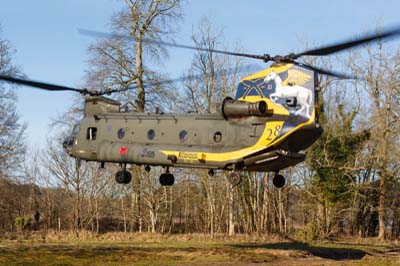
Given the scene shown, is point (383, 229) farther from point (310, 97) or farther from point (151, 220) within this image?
point (310, 97)

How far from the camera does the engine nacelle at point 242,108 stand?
17750 mm

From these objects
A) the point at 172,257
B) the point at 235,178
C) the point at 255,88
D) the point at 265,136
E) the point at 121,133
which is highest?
the point at 255,88

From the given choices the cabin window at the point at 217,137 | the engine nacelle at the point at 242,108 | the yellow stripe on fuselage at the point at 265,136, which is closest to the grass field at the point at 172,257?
the yellow stripe on fuselage at the point at 265,136

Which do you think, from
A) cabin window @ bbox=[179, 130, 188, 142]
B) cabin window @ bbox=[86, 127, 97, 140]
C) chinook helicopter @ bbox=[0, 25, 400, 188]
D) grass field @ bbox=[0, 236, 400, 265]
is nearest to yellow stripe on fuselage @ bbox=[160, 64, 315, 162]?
chinook helicopter @ bbox=[0, 25, 400, 188]

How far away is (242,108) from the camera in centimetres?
1809

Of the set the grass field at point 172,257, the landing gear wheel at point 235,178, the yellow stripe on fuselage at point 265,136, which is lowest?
the grass field at point 172,257

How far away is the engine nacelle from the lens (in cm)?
1775

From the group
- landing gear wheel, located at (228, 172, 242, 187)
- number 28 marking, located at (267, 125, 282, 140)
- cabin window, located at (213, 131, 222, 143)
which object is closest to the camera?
number 28 marking, located at (267, 125, 282, 140)

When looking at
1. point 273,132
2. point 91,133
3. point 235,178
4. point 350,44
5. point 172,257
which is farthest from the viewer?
point 91,133

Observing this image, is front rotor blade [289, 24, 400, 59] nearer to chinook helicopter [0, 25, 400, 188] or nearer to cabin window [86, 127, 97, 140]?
chinook helicopter [0, 25, 400, 188]

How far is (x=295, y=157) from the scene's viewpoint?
1800cm

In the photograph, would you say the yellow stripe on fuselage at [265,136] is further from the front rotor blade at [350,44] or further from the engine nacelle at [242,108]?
the front rotor blade at [350,44]

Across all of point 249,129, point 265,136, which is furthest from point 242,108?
point 265,136

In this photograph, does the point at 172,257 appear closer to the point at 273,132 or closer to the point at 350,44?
the point at 273,132
